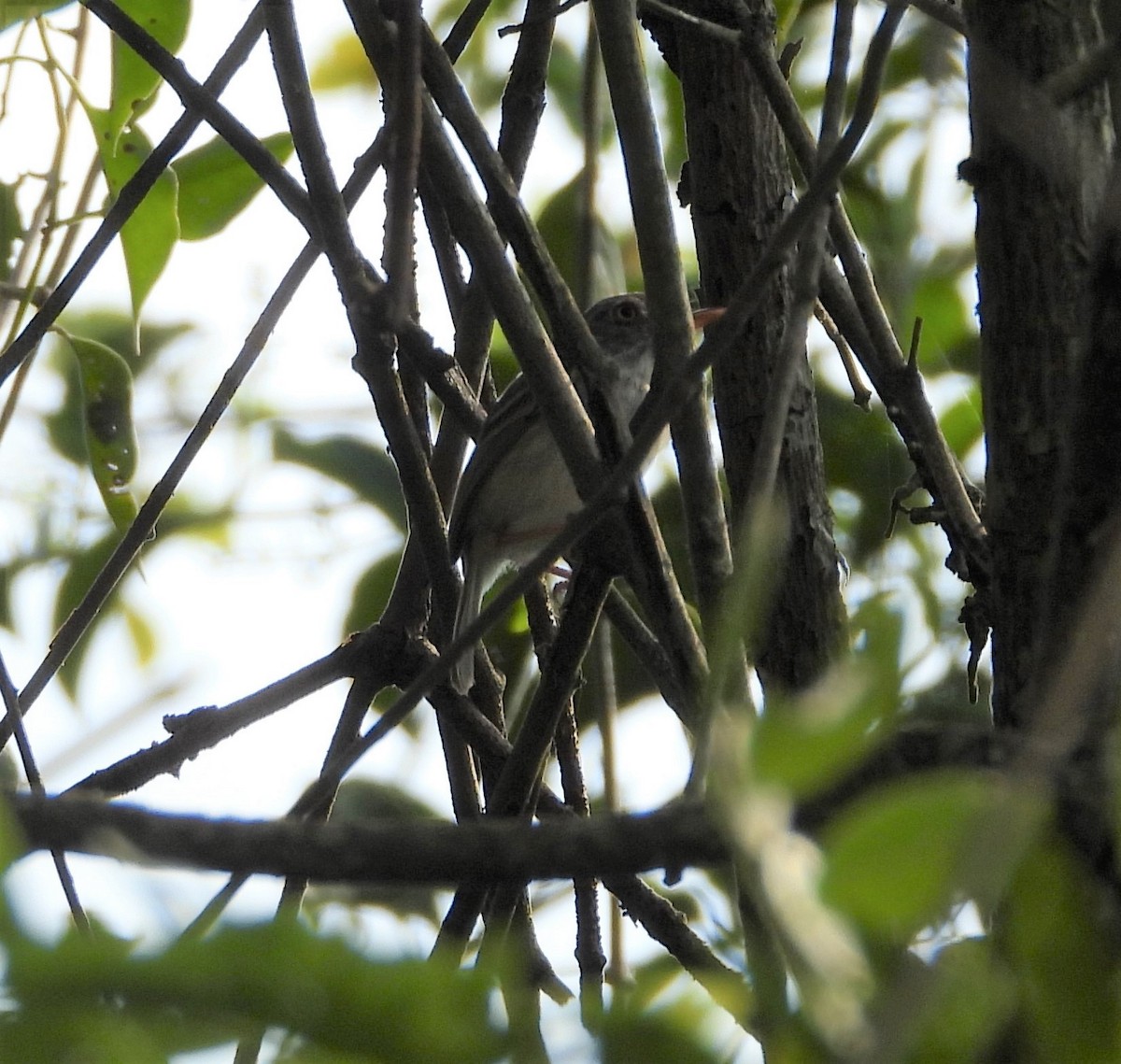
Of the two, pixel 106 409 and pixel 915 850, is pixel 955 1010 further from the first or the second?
pixel 106 409

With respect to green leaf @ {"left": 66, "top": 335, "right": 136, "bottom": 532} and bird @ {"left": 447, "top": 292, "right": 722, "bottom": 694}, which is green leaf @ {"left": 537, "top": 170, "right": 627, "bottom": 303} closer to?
green leaf @ {"left": 66, "top": 335, "right": 136, "bottom": 532}

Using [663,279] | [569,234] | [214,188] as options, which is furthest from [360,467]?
[663,279]

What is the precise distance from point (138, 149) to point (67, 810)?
2175 millimetres

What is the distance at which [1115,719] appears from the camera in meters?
1.03

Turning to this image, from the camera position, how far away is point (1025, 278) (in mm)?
1576

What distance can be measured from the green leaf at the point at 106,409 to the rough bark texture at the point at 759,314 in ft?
3.62

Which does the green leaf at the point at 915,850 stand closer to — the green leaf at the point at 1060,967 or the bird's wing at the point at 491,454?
the green leaf at the point at 1060,967

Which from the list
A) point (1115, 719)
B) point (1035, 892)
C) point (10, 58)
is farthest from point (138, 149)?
point (1035, 892)

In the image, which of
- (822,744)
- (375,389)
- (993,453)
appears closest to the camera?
(822,744)

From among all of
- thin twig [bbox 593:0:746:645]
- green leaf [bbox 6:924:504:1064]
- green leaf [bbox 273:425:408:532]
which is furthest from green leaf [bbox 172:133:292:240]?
green leaf [bbox 6:924:504:1064]

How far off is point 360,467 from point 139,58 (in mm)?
1156

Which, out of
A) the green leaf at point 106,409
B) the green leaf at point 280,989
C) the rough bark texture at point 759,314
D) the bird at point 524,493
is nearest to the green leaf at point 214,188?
the green leaf at point 106,409

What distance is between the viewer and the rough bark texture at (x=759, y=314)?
217 centimetres

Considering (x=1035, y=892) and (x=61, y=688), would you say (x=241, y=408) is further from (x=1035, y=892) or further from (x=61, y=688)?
(x=1035, y=892)
